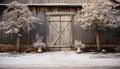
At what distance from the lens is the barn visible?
1850 cm

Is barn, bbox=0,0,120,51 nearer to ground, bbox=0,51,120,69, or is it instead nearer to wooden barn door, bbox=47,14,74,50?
wooden barn door, bbox=47,14,74,50

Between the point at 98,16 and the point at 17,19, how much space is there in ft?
16.6

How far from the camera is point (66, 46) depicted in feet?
61.1

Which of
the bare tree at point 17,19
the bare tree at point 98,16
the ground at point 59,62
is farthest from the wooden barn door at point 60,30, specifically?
the ground at point 59,62

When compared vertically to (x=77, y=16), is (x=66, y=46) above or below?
below

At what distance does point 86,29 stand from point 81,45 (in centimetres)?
147

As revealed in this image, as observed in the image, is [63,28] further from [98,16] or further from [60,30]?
[98,16]

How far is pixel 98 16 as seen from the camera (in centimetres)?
1697

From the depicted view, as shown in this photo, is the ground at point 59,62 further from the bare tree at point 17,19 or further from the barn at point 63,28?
the barn at point 63,28

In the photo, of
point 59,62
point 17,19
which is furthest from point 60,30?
point 59,62

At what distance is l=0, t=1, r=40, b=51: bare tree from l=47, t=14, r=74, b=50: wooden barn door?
1.67 m

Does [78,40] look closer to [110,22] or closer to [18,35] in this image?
[110,22]

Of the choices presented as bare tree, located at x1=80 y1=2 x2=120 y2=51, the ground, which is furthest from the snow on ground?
bare tree, located at x1=80 y1=2 x2=120 y2=51

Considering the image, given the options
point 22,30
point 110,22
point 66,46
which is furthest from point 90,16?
point 22,30
